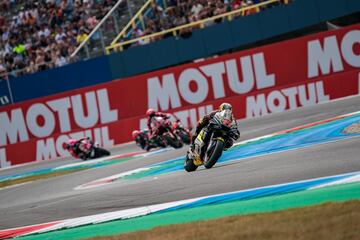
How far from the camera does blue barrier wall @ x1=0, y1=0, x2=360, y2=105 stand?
2425cm

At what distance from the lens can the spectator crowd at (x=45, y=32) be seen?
2827 centimetres

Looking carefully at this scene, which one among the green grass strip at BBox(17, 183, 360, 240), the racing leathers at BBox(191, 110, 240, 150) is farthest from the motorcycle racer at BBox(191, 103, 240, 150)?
the green grass strip at BBox(17, 183, 360, 240)

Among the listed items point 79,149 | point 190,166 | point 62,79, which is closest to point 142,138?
point 79,149

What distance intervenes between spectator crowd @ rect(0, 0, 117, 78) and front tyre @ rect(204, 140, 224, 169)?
15.6m

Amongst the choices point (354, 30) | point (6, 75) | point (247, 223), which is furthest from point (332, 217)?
point (6, 75)

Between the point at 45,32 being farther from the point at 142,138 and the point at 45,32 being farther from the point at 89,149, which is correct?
the point at 142,138

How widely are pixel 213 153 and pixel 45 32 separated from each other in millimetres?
17827

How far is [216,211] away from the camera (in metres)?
8.87

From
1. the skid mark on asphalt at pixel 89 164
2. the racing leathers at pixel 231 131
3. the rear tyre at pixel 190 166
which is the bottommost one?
the skid mark on asphalt at pixel 89 164

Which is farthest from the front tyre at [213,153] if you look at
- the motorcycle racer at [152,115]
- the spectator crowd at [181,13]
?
the spectator crowd at [181,13]

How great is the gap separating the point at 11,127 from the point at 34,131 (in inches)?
36.1

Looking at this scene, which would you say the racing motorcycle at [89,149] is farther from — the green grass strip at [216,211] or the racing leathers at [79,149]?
the green grass strip at [216,211]

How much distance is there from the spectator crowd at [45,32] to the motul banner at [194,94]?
2294 mm

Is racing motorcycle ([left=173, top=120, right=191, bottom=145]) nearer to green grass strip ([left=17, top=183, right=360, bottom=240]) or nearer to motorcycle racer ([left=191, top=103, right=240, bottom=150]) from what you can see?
motorcycle racer ([left=191, top=103, right=240, bottom=150])
